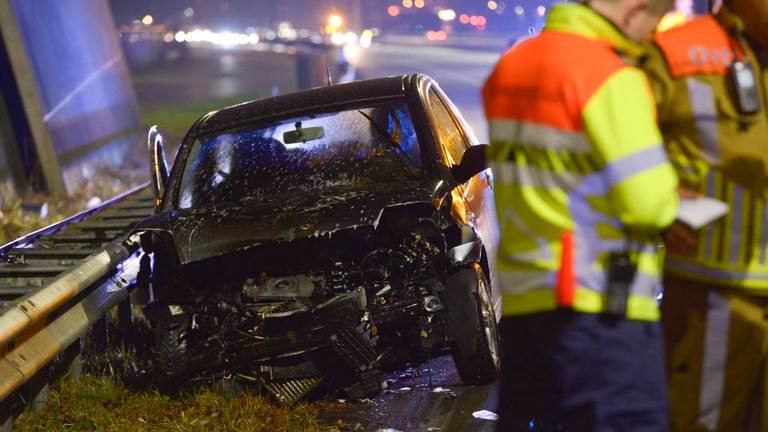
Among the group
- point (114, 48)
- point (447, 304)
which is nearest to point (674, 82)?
point (447, 304)

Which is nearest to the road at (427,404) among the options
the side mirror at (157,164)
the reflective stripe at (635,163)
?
the side mirror at (157,164)

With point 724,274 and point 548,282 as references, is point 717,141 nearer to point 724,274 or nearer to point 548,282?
point 724,274

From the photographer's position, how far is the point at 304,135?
685 centimetres

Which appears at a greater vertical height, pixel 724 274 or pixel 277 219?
pixel 724 274

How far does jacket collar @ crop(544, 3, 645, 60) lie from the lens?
289 cm

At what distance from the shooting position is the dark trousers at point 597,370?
114 inches

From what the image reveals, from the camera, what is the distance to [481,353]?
5.82m

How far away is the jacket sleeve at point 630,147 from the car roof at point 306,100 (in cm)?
413

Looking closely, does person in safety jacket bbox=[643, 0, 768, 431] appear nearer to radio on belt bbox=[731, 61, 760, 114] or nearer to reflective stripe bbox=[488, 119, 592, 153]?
radio on belt bbox=[731, 61, 760, 114]

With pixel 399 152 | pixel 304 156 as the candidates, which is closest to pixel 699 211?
pixel 399 152

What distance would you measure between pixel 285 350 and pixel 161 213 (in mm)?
1291

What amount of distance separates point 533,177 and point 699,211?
1.36 ft

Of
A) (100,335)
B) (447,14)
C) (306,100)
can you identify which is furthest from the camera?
(447,14)

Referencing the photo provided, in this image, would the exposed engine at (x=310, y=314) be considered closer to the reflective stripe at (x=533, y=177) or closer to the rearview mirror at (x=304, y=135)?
the rearview mirror at (x=304, y=135)
